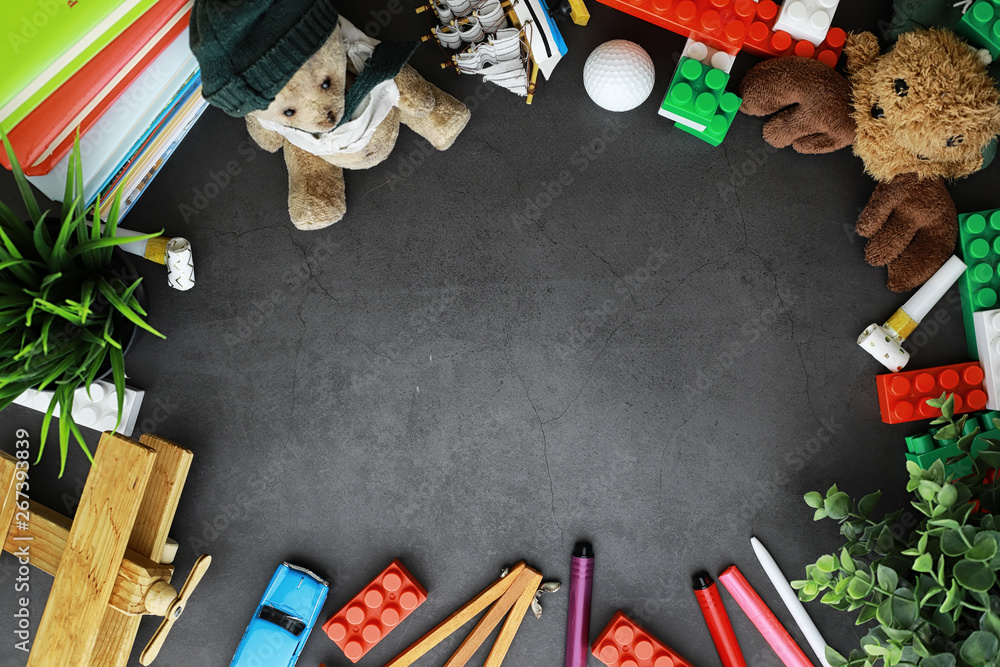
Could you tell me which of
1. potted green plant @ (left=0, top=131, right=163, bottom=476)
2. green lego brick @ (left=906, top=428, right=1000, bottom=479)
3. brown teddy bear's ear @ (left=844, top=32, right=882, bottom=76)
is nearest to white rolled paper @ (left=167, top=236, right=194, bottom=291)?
potted green plant @ (left=0, top=131, right=163, bottom=476)

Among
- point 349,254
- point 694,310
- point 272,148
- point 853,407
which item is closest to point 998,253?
point 853,407

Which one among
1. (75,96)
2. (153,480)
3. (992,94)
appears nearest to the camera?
(75,96)

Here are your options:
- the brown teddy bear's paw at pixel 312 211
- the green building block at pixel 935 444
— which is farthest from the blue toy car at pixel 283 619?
the green building block at pixel 935 444

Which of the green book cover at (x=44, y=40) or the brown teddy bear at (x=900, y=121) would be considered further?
the brown teddy bear at (x=900, y=121)

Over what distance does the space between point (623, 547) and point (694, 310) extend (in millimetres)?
571

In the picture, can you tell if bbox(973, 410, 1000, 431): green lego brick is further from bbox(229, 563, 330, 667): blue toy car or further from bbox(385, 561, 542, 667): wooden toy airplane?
bbox(229, 563, 330, 667): blue toy car

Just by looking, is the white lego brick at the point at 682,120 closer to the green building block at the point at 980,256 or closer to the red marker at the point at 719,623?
the green building block at the point at 980,256

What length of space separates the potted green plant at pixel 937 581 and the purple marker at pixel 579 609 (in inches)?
18.9

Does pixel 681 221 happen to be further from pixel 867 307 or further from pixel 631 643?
pixel 631 643

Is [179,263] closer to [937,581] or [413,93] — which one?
[413,93]

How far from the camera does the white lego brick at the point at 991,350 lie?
1.33m

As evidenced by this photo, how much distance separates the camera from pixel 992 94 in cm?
117

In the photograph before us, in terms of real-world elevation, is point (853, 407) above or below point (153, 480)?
below

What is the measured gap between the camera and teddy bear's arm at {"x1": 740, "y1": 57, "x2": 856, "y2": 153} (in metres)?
1.28
